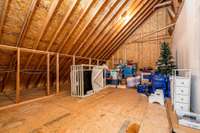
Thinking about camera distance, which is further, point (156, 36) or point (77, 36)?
point (156, 36)

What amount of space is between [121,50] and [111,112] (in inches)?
247

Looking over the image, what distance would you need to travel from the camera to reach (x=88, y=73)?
4.64 metres

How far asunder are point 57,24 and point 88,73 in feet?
7.29

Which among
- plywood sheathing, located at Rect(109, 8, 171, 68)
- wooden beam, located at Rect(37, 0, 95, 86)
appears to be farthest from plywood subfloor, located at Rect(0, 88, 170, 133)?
plywood sheathing, located at Rect(109, 8, 171, 68)

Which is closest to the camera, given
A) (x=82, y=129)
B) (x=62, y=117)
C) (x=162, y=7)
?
(x=82, y=129)

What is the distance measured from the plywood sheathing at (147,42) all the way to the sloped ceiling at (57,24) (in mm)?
2583

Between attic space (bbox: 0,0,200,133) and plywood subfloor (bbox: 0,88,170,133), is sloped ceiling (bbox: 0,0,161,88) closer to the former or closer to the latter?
attic space (bbox: 0,0,200,133)

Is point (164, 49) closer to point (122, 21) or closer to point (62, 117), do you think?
point (122, 21)

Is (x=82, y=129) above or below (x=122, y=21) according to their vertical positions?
below

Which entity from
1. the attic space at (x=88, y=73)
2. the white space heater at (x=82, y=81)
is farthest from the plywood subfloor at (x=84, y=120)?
the white space heater at (x=82, y=81)

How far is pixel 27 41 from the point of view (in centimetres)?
366

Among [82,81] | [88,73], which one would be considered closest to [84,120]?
[82,81]

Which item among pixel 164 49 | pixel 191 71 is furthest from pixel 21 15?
pixel 164 49

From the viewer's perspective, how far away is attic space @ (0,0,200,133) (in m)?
2.19
